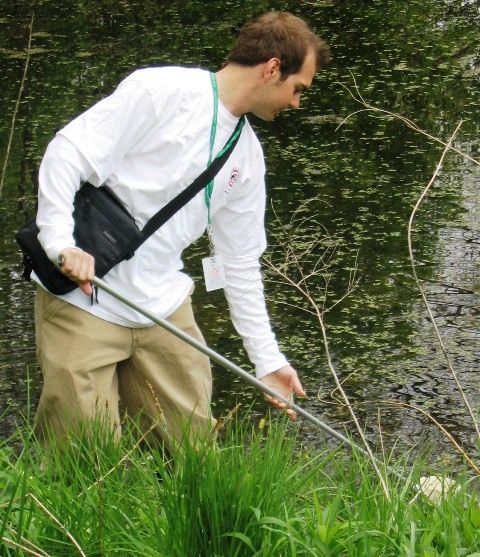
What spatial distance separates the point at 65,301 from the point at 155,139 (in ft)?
1.39

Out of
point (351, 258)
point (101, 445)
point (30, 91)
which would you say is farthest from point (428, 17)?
point (101, 445)

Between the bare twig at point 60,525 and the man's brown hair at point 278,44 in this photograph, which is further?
the man's brown hair at point 278,44

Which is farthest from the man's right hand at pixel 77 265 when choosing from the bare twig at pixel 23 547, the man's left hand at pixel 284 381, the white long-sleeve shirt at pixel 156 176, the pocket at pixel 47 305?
the man's left hand at pixel 284 381

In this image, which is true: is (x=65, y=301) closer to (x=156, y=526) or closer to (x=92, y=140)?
(x=92, y=140)

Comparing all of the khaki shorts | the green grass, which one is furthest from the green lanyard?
the green grass

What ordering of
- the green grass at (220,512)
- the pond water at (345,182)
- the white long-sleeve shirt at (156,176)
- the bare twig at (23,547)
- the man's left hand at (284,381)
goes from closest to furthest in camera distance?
the bare twig at (23,547)
the green grass at (220,512)
the white long-sleeve shirt at (156,176)
the man's left hand at (284,381)
the pond water at (345,182)

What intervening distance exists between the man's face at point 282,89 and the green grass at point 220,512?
0.79 metres

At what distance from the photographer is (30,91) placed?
7117 mm

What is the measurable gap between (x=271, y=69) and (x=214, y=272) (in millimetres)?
523

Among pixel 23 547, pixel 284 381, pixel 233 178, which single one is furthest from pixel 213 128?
pixel 23 547

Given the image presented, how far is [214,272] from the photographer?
3207 millimetres

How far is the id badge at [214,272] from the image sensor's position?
3.19 metres

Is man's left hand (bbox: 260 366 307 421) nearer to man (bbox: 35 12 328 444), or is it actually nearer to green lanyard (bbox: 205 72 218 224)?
man (bbox: 35 12 328 444)

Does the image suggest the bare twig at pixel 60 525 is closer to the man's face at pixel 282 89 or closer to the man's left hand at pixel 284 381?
the man's left hand at pixel 284 381
